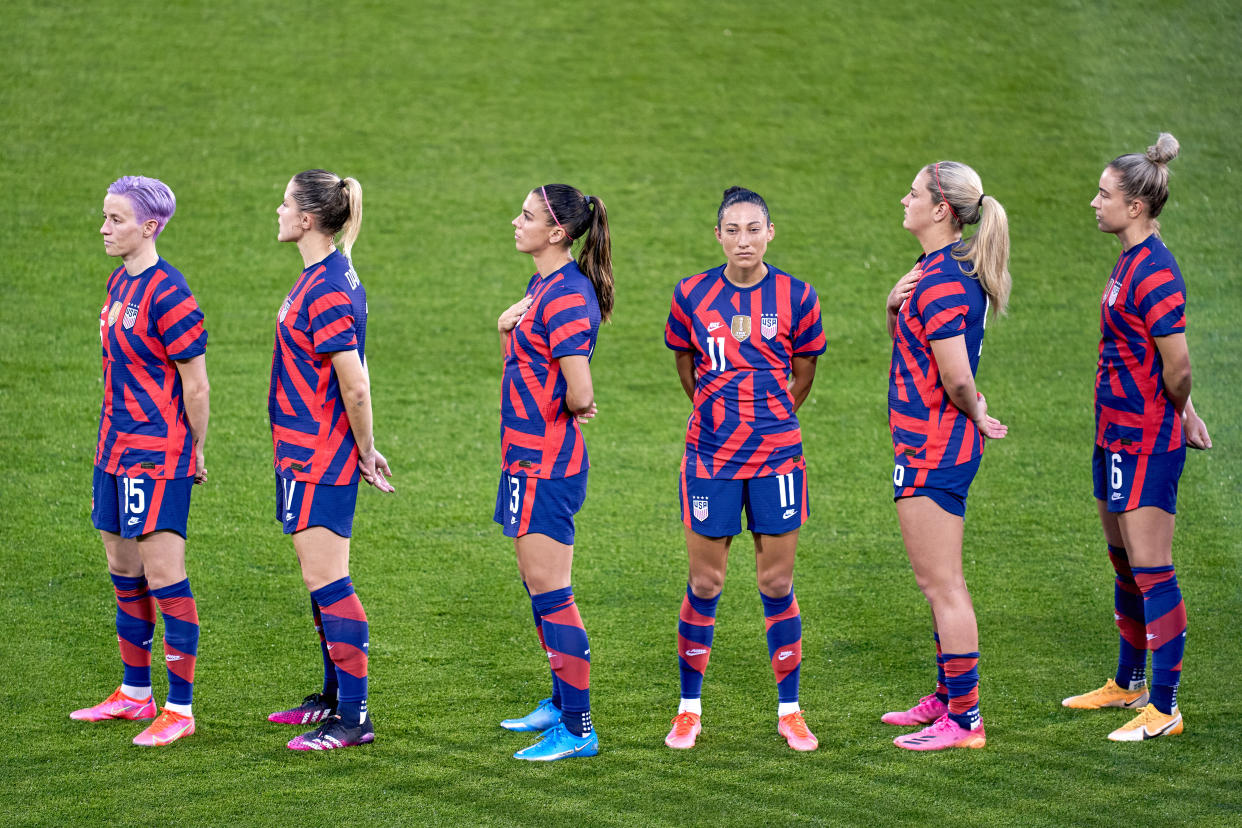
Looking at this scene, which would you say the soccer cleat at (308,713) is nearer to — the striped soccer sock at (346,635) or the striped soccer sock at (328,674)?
the striped soccer sock at (328,674)

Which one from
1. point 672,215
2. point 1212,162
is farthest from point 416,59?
point 1212,162

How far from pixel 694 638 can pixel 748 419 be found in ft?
2.61

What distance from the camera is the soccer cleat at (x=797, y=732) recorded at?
4.42 metres

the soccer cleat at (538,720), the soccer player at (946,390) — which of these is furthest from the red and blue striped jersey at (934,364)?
the soccer cleat at (538,720)

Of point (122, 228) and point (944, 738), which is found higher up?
point (122, 228)

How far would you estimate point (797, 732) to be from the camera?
4465mm

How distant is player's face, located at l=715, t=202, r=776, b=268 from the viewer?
4293 millimetres

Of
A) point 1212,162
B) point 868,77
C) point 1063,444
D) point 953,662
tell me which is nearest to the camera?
point 953,662

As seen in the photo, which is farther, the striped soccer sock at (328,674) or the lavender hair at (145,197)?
the striped soccer sock at (328,674)

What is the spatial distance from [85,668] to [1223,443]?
6.45 m

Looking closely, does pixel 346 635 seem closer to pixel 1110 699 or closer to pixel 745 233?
pixel 745 233

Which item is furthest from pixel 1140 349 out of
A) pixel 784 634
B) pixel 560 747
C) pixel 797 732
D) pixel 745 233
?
pixel 560 747

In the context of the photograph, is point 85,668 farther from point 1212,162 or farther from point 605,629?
point 1212,162

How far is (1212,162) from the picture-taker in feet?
39.2
